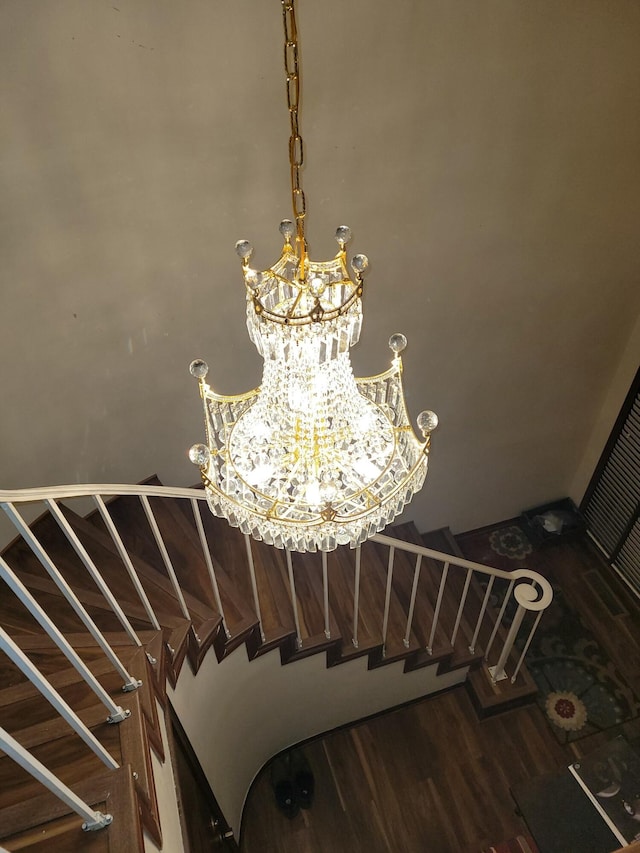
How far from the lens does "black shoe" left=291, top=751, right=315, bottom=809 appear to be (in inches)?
151

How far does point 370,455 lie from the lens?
6.27 feet

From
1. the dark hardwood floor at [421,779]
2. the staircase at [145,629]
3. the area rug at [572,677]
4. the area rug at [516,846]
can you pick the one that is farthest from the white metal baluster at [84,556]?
the area rug at [572,677]

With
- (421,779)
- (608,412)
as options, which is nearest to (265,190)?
(608,412)

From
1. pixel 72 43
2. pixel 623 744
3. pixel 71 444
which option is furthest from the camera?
pixel 623 744

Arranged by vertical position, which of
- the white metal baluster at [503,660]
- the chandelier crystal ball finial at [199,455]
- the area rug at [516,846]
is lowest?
the area rug at [516,846]

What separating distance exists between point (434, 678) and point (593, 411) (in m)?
2.32

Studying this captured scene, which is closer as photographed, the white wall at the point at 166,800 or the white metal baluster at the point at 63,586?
the white metal baluster at the point at 63,586

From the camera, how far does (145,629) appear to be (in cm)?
261

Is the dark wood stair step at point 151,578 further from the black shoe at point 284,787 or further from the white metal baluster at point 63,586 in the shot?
the black shoe at point 284,787


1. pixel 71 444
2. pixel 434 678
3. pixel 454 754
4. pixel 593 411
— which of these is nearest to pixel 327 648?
pixel 434 678

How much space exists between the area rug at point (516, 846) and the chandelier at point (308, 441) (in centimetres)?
281

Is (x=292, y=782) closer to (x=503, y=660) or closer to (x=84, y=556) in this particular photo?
(x=503, y=660)

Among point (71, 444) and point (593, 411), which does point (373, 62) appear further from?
point (593, 411)

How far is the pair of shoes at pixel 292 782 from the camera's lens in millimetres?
3812
